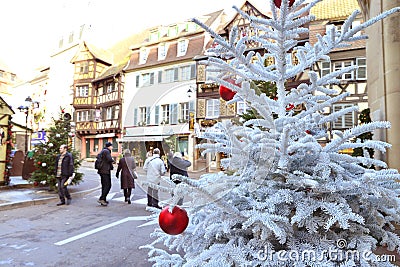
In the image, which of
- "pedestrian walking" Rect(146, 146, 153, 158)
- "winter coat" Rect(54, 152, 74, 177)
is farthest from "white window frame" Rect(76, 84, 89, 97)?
"winter coat" Rect(54, 152, 74, 177)

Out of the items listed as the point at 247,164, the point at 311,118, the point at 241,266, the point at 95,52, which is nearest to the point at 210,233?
the point at 241,266

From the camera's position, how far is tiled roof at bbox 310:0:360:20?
51.8ft

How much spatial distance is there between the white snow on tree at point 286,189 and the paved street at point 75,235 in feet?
8.81

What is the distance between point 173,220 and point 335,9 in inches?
731

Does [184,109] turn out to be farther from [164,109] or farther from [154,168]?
[154,168]

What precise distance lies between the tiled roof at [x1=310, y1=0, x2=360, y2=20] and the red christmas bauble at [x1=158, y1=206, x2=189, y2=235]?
17.2 meters

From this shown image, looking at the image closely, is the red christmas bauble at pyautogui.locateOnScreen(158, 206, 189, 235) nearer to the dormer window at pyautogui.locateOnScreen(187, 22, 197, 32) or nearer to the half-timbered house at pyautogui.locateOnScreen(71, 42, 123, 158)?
the half-timbered house at pyautogui.locateOnScreen(71, 42, 123, 158)

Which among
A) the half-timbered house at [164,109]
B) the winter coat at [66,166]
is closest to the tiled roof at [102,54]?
the half-timbered house at [164,109]

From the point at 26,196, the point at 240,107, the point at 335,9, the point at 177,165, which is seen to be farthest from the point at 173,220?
the point at 335,9

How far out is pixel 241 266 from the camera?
1344mm

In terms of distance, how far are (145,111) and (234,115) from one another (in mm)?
693

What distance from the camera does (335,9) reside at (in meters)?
16.4

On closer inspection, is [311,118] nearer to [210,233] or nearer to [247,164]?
[247,164]

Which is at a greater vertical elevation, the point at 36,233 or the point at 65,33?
the point at 65,33
